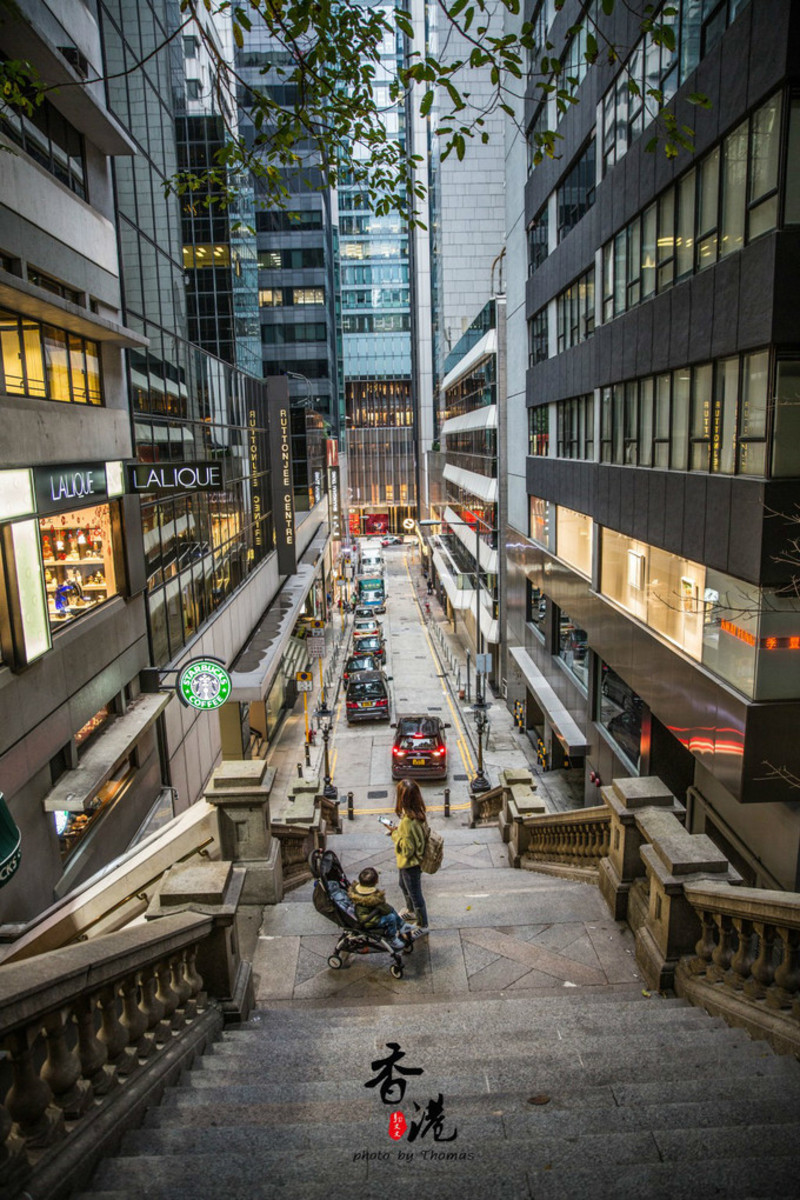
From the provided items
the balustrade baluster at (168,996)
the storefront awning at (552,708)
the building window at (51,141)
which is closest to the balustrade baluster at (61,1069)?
the balustrade baluster at (168,996)

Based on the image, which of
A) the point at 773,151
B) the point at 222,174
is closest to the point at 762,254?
the point at 773,151

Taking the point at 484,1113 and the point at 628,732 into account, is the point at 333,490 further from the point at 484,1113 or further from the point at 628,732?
the point at 484,1113

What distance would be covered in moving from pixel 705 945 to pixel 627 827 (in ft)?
5.69

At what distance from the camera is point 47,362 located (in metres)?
11.4

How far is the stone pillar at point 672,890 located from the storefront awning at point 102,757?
774cm

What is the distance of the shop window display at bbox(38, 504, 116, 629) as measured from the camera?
11633mm

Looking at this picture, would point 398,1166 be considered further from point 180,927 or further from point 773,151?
point 773,151

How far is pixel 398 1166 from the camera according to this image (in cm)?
388

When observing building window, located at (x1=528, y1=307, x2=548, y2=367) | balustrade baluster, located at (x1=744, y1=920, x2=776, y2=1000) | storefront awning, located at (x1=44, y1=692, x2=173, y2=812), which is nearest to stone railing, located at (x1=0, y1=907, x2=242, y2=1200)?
balustrade baluster, located at (x1=744, y1=920, x2=776, y2=1000)

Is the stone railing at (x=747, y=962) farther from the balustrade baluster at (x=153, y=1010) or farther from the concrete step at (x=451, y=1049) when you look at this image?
the balustrade baluster at (x=153, y=1010)

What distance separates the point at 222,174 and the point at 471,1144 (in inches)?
327

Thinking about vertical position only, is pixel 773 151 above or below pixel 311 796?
above

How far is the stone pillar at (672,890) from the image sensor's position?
21.0ft

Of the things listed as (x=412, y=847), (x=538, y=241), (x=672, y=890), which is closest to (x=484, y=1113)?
(x=672, y=890)
